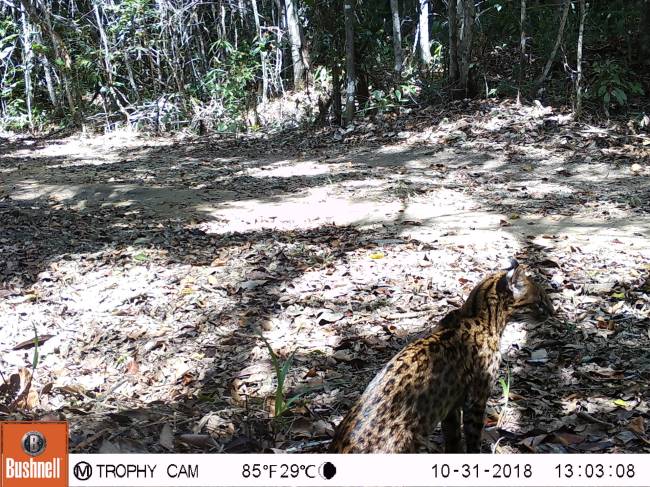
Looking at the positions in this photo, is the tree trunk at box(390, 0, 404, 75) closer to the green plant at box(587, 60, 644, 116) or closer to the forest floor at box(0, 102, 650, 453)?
the green plant at box(587, 60, 644, 116)

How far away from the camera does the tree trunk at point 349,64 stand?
45.5 ft

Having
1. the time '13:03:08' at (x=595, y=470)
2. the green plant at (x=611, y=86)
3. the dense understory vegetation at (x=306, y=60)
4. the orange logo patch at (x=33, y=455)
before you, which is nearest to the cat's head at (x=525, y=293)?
the time '13:03:08' at (x=595, y=470)

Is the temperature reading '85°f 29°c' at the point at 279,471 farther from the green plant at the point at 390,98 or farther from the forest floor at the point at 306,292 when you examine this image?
the green plant at the point at 390,98

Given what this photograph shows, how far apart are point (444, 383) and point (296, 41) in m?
15.3

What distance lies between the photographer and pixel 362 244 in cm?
663

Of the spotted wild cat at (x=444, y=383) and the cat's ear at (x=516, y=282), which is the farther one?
the cat's ear at (x=516, y=282)

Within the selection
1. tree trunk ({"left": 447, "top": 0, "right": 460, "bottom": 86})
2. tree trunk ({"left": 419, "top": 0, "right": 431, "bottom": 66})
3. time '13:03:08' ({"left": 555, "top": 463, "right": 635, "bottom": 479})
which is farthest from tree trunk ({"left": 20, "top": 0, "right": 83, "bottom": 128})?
time '13:03:08' ({"left": 555, "top": 463, "right": 635, "bottom": 479})

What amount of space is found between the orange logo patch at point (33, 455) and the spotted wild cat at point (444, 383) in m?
0.97

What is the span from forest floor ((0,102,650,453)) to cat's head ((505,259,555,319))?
17.3 inches

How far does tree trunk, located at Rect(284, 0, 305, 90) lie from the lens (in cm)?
1642

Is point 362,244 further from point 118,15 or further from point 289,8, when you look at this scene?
point 118,15

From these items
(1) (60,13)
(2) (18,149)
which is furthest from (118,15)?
(2) (18,149)

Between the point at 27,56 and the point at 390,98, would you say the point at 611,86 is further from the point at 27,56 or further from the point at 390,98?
the point at 27,56

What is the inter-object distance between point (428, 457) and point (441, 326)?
120cm
